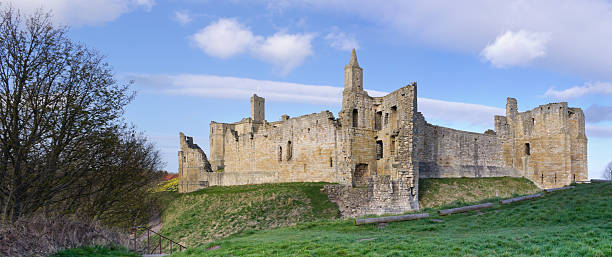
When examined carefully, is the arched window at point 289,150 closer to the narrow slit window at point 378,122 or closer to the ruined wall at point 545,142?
the narrow slit window at point 378,122

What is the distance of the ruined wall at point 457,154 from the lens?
121ft

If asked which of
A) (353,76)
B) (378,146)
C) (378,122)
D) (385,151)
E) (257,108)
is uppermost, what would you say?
(257,108)

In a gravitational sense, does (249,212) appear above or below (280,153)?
below

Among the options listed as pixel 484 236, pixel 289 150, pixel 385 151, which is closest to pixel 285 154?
pixel 289 150

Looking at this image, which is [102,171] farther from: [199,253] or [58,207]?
[199,253]

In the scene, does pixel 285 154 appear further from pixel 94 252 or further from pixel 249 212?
pixel 94 252

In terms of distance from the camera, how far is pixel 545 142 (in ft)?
140

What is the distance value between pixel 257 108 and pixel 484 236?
176 ft

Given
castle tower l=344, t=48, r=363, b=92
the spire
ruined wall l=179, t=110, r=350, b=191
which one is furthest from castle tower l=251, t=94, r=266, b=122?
castle tower l=344, t=48, r=363, b=92

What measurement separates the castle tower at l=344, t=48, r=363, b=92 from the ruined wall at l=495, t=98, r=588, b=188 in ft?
66.0

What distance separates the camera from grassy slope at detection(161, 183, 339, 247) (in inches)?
1023

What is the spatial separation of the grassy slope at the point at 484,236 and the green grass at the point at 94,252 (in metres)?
2.53

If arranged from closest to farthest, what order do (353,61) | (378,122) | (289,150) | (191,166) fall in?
(378,122) < (353,61) < (289,150) < (191,166)

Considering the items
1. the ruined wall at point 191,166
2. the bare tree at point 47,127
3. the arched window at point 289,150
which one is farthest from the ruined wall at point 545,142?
the bare tree at point 47,127
